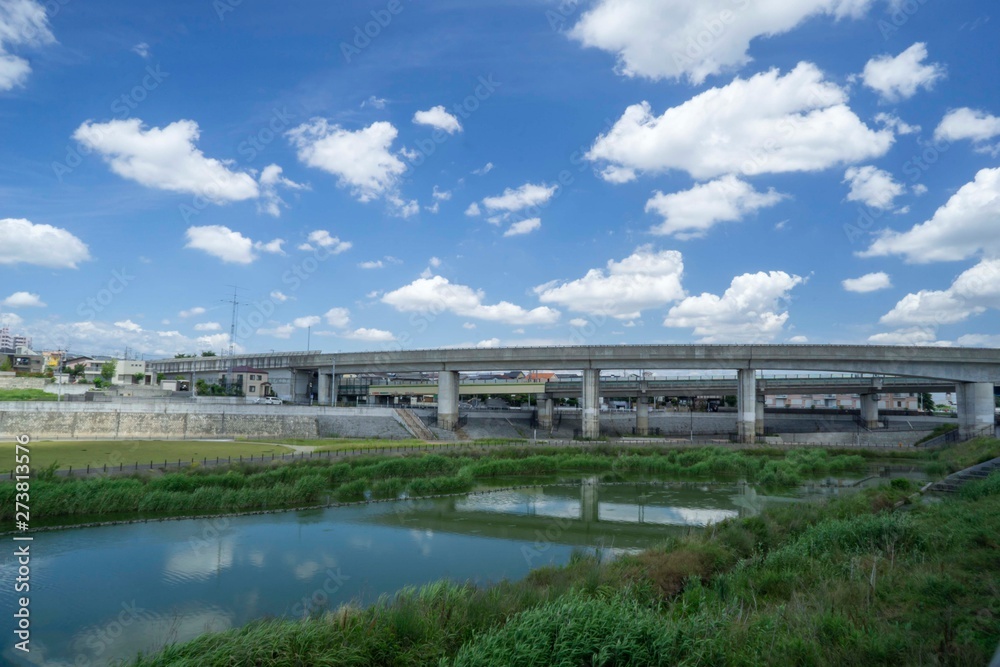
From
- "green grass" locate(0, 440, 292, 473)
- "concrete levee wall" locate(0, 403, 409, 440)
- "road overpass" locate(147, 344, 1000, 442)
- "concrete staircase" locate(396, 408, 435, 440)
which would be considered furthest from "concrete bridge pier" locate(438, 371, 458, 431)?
"green grass" locate(0, 440, 292, 473)

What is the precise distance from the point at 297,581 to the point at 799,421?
261 ft

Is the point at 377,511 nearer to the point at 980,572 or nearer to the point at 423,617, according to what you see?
the point at 423,617

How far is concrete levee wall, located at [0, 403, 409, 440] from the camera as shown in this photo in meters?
52.0

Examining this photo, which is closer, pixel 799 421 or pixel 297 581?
pixel 297 581

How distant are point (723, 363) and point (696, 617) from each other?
5589 cm

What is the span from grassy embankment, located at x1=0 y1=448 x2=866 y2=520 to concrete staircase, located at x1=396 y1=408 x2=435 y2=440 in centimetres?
1767

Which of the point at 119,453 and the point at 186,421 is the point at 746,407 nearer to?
the point at 119,453

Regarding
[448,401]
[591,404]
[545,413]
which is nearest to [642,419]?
[545,413]

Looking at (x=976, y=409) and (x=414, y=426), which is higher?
(x=976, y=409)

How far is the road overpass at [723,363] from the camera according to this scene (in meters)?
55.5

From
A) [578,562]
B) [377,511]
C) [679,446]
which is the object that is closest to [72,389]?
[377,511]

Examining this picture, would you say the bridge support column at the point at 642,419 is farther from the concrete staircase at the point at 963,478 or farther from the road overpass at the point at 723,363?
the concrete staircase at the point at 963,478

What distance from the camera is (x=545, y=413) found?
266 ft

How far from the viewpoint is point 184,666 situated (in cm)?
845
